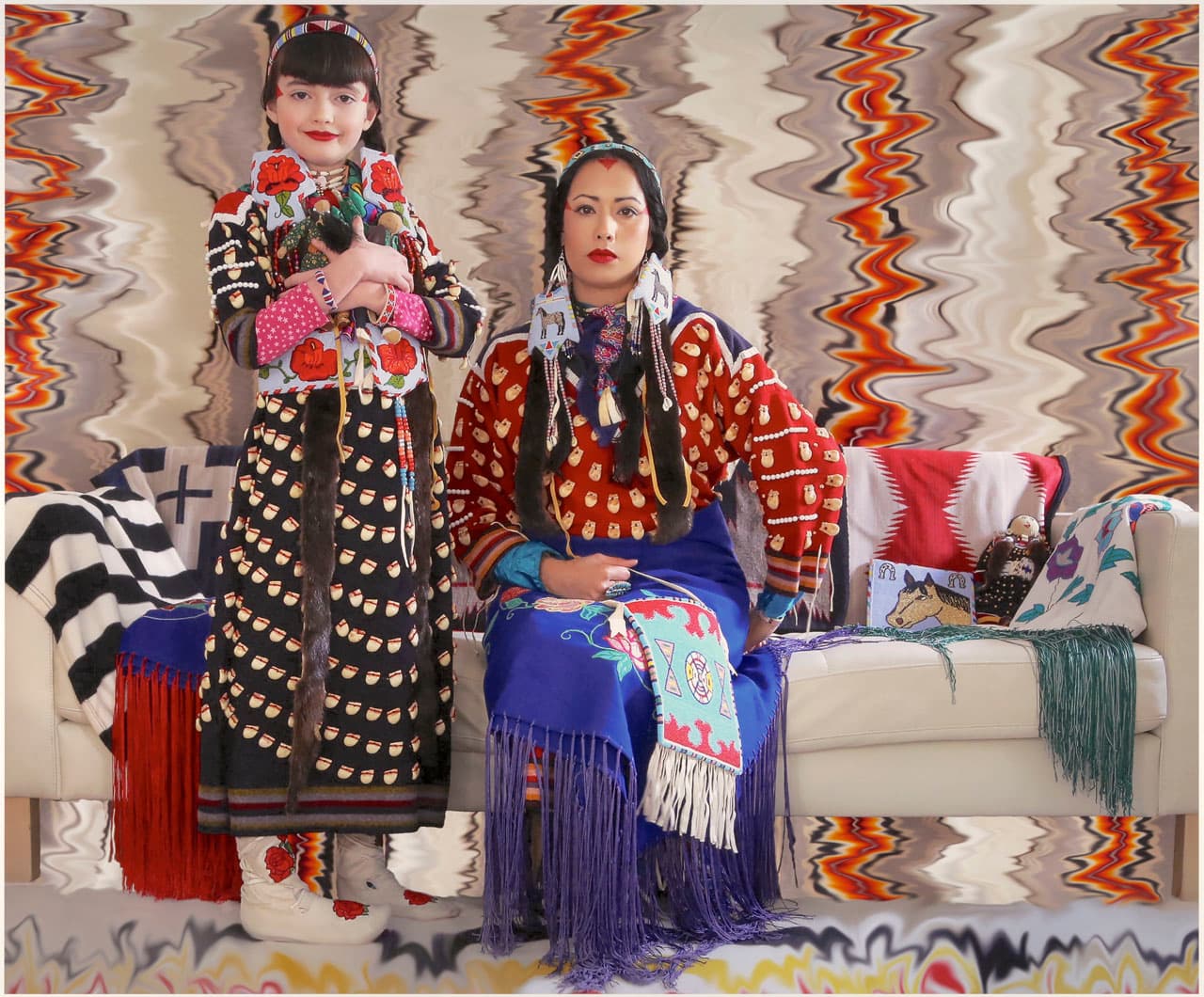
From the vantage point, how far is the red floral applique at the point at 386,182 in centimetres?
190

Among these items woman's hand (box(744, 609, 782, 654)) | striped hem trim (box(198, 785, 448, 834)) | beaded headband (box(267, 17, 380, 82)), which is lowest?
striped hem trim (box(198, 785, 448, 834))

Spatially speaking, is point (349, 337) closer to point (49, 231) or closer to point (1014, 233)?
point (49, 231)

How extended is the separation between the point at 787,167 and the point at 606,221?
1.25m

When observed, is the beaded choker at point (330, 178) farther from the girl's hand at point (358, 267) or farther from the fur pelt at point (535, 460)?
the fur pelt at point (535, 460)

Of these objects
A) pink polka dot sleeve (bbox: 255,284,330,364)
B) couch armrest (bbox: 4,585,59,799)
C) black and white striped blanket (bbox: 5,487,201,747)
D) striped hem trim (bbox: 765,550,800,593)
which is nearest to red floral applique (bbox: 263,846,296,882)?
black and white striped blanket (bbox: 5,487,201,747)

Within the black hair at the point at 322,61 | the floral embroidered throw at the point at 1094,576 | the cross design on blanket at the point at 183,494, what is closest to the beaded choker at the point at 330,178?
the black hair at the point at 322,61

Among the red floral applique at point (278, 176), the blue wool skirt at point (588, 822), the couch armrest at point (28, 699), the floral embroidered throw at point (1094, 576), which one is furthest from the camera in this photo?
the floral embroidered throw at point (1094, 576)

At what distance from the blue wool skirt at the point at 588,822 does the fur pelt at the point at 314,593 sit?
28 centimetres

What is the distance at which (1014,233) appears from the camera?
3.10 meters

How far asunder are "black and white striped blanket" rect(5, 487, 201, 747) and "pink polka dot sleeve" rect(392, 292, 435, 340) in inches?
31.0

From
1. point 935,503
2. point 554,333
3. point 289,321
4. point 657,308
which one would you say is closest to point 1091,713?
point 935,503

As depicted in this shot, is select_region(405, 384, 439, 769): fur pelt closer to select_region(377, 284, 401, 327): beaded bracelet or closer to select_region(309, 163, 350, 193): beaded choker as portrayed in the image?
select_region(377, 284, 401, 327): beaded bracelet

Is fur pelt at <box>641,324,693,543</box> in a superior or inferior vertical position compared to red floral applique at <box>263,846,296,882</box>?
superior

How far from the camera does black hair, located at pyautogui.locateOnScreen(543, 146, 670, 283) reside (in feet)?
6.73
